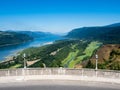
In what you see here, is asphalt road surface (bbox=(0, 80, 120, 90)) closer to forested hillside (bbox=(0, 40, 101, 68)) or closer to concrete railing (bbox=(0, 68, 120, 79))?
concrete railing (bbox=(0, 68, 120, 79))

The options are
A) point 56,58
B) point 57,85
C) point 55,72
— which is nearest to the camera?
point 57,85

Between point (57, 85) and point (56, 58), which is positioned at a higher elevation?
point (57, 85)

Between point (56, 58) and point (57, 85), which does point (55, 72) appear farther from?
point (56, 58)

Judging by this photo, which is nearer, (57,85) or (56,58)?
(57,85)

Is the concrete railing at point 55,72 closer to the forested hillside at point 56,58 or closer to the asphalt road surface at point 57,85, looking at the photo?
the asphalt road surface at point 57,85

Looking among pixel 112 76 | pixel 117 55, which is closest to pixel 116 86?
pixel 112 76

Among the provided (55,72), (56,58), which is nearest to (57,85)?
(55,72)

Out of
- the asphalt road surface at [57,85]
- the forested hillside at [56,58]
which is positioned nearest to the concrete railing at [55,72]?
the asphalt road surface at [57,85]

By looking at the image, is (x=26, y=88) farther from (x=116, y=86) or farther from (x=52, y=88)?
(x=116, y=86)

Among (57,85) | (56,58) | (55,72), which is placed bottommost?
(56,58)

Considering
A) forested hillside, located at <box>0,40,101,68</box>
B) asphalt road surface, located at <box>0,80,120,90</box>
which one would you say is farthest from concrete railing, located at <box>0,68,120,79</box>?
forested hillside, located at <box>0,40,101,68</box>
